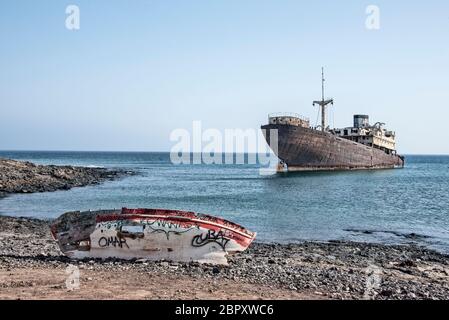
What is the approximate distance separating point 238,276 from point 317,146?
67181 mm

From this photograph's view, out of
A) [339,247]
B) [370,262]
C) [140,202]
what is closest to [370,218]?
[339,247]

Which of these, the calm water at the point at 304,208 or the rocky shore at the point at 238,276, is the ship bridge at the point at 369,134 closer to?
the calm water at the point at 304,208

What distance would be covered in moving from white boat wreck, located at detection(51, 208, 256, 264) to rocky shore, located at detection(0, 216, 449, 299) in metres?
0.54

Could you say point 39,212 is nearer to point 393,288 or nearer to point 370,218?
point 370,218

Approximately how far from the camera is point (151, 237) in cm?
1505

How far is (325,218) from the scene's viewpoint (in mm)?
29656

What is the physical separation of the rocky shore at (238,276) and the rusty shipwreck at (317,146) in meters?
57.2

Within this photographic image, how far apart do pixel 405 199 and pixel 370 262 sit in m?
28.1

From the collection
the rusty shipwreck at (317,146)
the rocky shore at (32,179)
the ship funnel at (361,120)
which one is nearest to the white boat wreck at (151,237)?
the rocky shore at (32,179)

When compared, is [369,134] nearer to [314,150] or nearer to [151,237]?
[314,150]

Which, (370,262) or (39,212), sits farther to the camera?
(39,212)

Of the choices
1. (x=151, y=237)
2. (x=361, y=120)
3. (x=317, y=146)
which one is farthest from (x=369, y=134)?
(x=151, y=237)

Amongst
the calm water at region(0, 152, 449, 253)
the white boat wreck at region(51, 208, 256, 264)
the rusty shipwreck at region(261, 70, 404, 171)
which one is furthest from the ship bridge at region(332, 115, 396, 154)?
the white boat wreck at region(51, 208, 256, 264)
